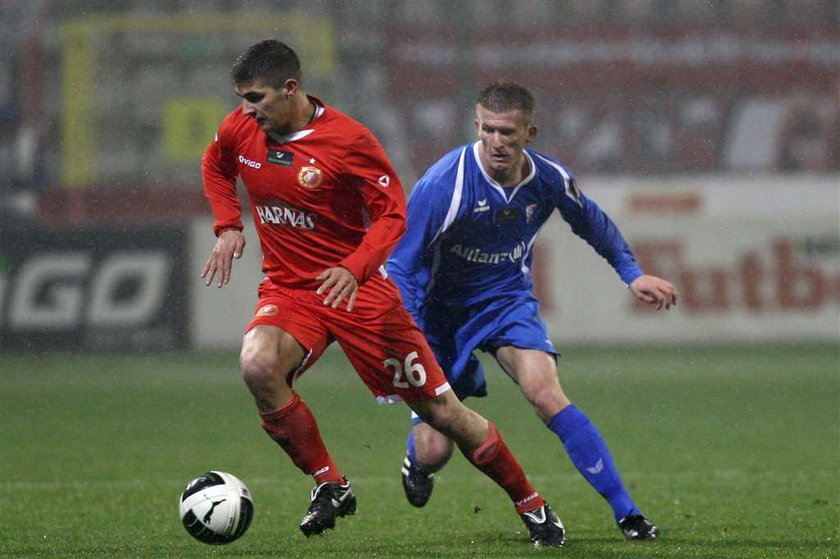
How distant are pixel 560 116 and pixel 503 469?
49.8ft

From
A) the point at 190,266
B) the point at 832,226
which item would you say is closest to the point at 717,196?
the point at 832,226

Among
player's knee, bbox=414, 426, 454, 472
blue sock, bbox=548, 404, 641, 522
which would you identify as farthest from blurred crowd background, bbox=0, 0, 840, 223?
blue sock, bbox=548, 404, 641, 522

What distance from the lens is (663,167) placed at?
20031 millimetres

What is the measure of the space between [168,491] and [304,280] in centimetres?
228

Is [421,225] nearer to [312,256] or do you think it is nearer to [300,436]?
[312,256]

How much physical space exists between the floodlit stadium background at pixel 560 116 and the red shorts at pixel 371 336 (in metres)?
10.5

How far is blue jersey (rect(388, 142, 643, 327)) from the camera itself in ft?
20.4

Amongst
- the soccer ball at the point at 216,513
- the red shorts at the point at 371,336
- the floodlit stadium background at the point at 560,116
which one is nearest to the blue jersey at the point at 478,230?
the red shorts at the point at 371,336

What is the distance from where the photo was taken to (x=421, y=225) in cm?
619

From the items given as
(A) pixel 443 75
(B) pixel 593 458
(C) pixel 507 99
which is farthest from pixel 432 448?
(A) pixel 443 75

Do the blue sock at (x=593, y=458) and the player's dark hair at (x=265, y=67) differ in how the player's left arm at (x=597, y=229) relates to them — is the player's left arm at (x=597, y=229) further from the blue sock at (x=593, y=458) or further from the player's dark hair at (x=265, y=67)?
the player's dark hair at (x=265, y=67)

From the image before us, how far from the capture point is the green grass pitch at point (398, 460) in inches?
234

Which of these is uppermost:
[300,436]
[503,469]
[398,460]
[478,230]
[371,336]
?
[478,230]

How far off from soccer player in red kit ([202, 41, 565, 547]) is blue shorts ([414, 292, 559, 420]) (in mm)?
584
